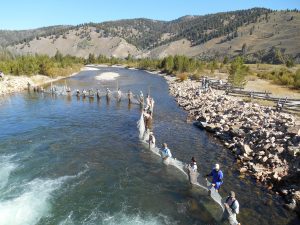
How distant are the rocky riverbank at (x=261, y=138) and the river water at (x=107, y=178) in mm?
1324

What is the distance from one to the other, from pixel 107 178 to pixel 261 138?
57.9 ft

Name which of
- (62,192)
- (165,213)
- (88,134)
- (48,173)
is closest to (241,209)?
(165,213)

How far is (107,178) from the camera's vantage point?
82.4 feet

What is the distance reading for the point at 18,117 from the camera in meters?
46.0

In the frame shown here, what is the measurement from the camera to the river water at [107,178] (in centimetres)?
→ 2006

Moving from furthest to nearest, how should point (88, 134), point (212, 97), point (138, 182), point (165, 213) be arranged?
1. point (212, 97)
2. point (88, 134)
3. point (138, 182)
4. point (165, 213)

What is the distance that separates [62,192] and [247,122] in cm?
2491

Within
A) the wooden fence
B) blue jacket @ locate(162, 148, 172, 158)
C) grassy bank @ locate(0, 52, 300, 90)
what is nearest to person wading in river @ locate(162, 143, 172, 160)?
blue jacket @ locate(162, 148, 172, 158)

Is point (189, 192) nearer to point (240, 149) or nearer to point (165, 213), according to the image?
point (165, 213)

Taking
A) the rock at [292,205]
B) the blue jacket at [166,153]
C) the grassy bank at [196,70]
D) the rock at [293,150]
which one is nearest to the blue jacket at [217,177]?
the rock at [292,205]

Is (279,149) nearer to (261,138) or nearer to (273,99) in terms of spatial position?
(261,138)

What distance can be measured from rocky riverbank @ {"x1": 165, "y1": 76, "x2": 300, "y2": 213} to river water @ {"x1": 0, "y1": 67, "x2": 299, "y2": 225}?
1.32 meters

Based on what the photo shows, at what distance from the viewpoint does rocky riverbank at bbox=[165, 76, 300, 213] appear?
967 inches

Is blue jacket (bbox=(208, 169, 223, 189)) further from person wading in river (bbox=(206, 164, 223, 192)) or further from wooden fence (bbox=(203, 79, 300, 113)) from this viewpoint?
wooden fence (bbox=(203, 79, 300, 113))
